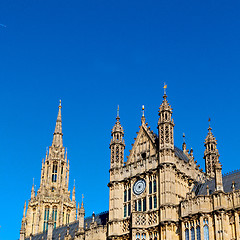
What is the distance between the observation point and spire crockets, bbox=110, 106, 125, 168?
70500 mm

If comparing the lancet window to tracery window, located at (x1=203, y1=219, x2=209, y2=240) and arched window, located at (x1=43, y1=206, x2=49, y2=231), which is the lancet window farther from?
arched window, located at (x1=43, y1=206, x2=49, y2=231)

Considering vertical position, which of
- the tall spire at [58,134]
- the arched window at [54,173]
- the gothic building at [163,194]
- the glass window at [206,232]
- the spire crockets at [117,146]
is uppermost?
the tall spire at [58,134]

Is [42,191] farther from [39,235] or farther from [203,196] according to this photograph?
[203,196]

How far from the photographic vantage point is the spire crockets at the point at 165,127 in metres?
65.7

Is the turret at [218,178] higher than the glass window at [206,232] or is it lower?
higher

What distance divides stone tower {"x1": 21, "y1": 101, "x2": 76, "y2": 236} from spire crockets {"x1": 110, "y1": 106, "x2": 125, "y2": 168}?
100 feet

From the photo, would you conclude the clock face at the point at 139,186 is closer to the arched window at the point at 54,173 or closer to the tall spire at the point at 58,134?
the arched window at the point at 54,173

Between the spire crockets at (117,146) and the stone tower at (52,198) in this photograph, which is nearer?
the spire crockets at (117,146)

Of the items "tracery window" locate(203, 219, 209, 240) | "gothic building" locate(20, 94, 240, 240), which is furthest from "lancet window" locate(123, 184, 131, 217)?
"tracery window" locate(203, 219, 209, 240)

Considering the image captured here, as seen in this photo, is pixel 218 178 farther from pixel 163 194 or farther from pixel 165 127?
pixel 165 127

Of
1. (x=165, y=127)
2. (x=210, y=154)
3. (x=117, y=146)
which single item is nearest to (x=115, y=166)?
(x=117, y=146)

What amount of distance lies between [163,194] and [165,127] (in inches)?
361

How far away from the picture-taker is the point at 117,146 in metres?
71.4

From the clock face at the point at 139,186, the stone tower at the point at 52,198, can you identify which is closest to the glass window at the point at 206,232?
the clock face at the point at 139,186
